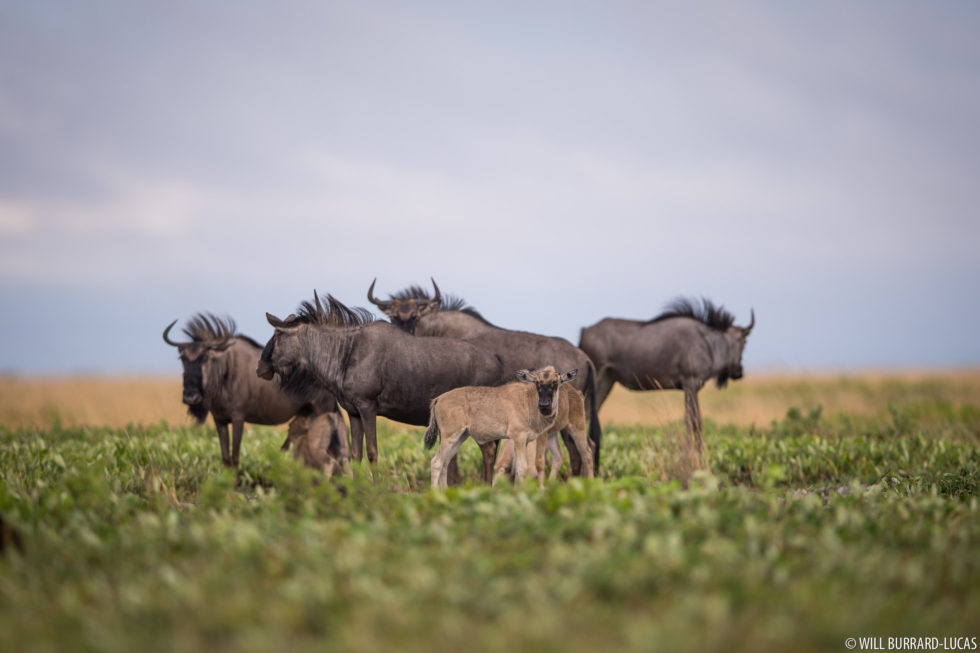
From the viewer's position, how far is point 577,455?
38.1ft

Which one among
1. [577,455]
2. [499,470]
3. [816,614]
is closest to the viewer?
[816,614]

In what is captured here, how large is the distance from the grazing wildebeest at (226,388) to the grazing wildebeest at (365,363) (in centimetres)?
148

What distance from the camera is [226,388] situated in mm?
12453

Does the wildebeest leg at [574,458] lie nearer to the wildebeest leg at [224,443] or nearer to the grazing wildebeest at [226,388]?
the grazing wildebeest at [226,388]

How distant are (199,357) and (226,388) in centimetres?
61

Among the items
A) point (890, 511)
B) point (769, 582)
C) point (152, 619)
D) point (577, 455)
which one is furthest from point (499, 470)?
point (152, 619)

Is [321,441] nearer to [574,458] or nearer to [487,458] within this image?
[487,458]

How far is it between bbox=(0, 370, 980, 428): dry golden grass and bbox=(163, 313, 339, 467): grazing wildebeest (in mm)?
8307

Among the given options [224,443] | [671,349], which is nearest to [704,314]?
[671,349]

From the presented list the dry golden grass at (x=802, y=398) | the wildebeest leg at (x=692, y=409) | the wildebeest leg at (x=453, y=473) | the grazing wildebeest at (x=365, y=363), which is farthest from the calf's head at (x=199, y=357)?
the dry golden grass at (x=802, y=398)

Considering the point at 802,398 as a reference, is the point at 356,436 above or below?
above

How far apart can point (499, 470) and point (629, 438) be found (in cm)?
581

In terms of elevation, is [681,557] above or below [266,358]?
below

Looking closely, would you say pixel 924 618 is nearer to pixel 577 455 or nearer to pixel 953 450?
pixel 577 455
